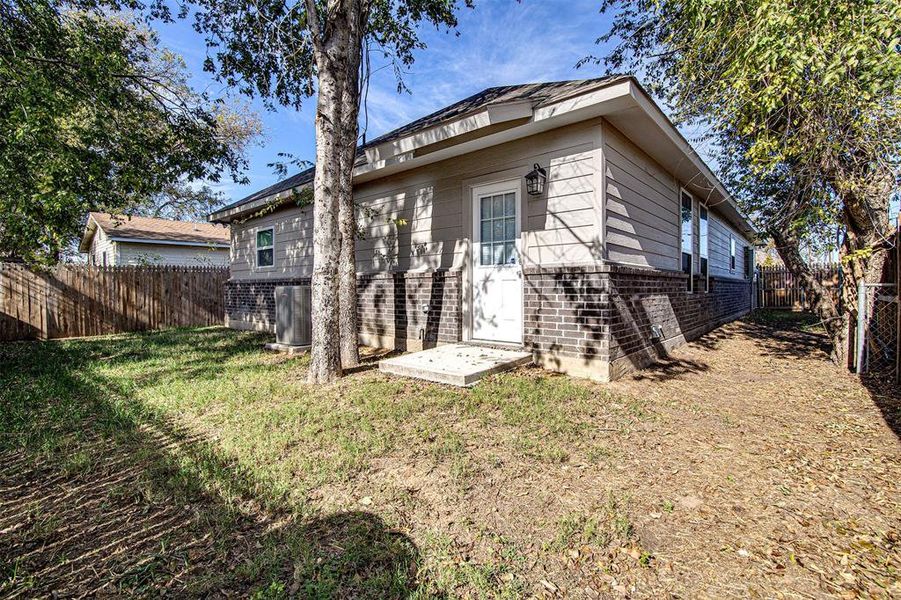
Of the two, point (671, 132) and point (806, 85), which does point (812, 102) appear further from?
point (671, 132)

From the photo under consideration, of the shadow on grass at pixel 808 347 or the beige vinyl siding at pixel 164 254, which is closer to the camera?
the shadow on grass at pixel 808 347

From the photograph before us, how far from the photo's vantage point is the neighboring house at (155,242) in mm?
15961

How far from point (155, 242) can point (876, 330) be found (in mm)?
20872

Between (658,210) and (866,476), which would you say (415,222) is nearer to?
(658,210)

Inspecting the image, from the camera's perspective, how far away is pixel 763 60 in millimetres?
3688

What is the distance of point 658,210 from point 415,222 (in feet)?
13.2

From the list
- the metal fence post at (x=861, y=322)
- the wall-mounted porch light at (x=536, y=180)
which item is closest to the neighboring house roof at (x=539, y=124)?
the wall-mounted porch light at (x=536, y=180)

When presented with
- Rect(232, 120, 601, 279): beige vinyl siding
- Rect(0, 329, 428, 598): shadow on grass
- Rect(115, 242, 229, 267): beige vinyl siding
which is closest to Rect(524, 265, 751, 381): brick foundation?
Rect(232, 120, 601, 279): beige vinyl siding

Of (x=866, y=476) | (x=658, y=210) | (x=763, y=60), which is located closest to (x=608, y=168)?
(x=763, y=60)

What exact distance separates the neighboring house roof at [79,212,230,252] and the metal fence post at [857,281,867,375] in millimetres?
18966

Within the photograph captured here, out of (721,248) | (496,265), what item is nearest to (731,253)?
(721,248)

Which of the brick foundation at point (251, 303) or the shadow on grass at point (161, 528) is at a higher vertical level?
the brick foundation at point (251, 303)

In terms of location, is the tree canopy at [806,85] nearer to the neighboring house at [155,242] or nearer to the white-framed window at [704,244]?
the white-framed window at [704,244]

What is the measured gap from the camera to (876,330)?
17.7 ft
